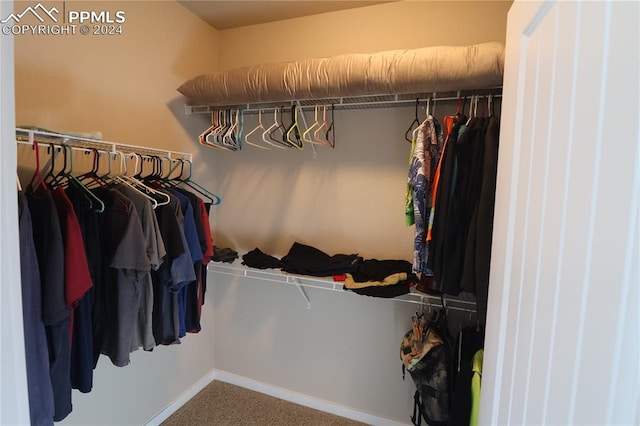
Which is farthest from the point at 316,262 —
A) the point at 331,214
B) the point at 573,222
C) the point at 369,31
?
the point at 573,222

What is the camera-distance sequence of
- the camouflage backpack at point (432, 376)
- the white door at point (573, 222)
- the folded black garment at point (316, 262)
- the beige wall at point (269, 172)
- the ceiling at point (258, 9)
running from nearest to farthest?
the white door at point (573, 222) → the camouflage backpack at point (432, 376) → the beige wall at point (269, 172) → the folded black garment at point (316, 262) → the ceiling at point (258, 9)

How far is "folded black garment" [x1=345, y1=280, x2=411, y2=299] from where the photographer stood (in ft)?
5.81

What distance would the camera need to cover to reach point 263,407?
235 cm

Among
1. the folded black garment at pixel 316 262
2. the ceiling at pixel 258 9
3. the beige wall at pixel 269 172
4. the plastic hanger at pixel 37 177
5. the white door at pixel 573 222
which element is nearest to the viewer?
the white door at pixel 573 222

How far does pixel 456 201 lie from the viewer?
144 cm

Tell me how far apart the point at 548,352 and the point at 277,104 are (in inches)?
77.7

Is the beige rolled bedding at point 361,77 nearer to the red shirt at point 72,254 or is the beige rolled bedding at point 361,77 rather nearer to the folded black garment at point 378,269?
the folded black garment at point 378,269

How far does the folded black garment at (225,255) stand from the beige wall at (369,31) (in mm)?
1416

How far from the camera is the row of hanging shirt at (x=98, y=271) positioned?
1.09 meters

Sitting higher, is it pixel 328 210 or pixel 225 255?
pixel 328 210

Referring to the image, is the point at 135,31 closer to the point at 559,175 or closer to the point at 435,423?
the point at 559,175

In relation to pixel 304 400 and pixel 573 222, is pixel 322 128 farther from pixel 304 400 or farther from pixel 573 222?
pixel 304 400

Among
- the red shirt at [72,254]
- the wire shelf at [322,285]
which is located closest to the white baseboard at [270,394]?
the wire shelf at [322,285]

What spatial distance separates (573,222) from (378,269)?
4.78 ft
